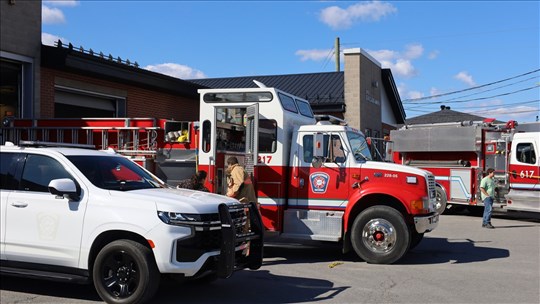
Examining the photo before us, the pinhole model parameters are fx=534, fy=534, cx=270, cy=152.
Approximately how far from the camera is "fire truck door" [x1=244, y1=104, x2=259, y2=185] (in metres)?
9.45

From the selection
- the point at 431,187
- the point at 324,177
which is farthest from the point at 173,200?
the point at 431,187

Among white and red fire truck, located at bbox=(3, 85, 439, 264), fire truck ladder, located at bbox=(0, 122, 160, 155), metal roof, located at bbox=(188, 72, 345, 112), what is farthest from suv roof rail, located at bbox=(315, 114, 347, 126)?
metal roof, located at bbox=(188, 72, 345, 112)

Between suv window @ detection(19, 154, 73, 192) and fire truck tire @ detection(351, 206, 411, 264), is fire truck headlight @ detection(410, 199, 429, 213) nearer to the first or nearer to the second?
fire truck tire @ detection(351, 206, 411, 264)

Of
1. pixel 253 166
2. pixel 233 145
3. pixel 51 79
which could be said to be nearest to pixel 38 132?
pixel 51 79

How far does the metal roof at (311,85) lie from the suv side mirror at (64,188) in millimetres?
18072

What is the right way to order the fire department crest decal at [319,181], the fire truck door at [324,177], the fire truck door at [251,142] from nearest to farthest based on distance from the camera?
1. the fire truck door at [251,142]
2. the fire truck door at [324,177]
3. the fire department crest decal at [319,181]

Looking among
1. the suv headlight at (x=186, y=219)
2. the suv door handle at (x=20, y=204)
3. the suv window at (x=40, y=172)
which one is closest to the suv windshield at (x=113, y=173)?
the suv window at (x=40, y=172)

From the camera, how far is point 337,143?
32.1ft

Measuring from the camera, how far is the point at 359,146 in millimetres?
10102

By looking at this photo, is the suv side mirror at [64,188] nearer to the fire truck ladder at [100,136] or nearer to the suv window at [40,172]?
the suv window at [40,172]

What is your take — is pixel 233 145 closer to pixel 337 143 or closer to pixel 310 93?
pixel 337 143

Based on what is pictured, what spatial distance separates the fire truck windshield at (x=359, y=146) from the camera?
9.84 meters

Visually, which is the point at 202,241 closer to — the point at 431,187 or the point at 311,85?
the point at 431,187

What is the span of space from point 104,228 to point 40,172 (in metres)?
1.32
